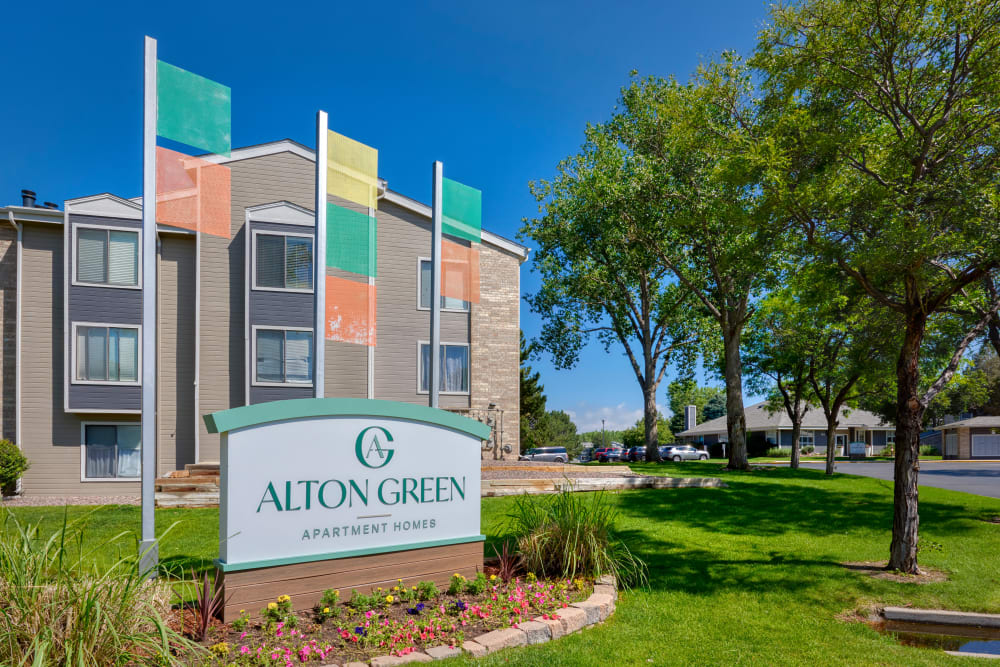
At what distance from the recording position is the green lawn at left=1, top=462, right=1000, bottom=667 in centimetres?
534

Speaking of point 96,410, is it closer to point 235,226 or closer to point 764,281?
point 235,226

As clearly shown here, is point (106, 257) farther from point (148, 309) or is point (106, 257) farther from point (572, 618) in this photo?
point (572, 618)

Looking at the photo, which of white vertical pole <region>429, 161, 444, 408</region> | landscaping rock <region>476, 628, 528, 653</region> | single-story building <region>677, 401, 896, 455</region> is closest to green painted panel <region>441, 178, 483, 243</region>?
white vertical pole <region>429, 161, 444, 408</region>

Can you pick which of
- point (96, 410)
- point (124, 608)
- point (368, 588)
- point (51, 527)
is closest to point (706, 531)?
point (368, 588)

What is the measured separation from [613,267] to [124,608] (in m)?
23.3

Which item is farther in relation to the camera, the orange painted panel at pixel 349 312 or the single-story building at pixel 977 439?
the single-story building at pixel 977 439

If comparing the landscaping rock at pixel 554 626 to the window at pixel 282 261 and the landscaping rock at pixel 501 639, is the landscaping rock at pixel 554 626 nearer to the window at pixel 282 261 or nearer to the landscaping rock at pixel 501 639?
the landscaping rock at pixel 501 639

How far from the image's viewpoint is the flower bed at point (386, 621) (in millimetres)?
4617

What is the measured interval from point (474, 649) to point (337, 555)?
5.38 ft

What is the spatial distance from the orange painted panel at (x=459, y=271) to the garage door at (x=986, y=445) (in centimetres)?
4864

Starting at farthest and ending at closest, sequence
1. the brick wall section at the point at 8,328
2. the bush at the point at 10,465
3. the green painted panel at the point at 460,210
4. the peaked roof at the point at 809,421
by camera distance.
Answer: the peaked roof at the point at 809,421, the brick wall section at the point at 8,328, the bush at the point at 10,465, the green painted panel at the point at 460,210

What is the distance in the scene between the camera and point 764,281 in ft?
63.9

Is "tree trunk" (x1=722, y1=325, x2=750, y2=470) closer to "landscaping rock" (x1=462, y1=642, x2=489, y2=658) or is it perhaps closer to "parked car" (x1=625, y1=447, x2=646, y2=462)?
"landscaping rock" (x1=462, y1=642, x2=489, y2=658)

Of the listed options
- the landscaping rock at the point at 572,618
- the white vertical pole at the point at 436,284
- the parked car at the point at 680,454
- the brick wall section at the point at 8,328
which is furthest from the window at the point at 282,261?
the parked car at the point at 680,454
